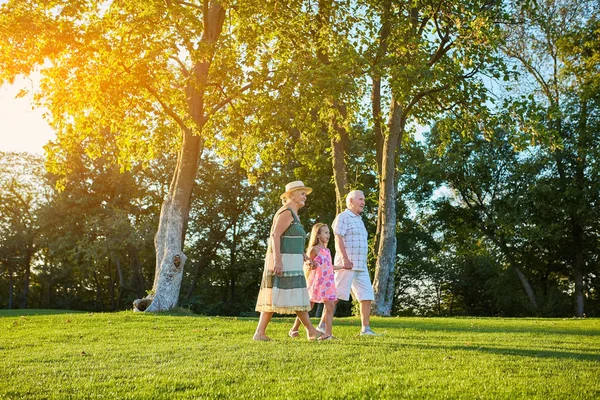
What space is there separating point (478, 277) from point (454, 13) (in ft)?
92.7

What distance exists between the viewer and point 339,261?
9945mm

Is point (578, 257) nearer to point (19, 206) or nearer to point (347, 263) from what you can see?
point (347, 263)

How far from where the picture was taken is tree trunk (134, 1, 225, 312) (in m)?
18.6

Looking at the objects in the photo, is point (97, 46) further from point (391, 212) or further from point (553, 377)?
point (553, 377)

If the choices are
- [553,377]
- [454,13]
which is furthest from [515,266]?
[553,377]

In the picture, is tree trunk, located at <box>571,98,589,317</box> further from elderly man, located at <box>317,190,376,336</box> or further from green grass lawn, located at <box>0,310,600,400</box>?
elderly man, located at <box>317,190,376,336</box>

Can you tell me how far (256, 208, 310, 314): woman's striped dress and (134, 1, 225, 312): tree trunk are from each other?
9958mm

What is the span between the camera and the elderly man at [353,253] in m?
9.92

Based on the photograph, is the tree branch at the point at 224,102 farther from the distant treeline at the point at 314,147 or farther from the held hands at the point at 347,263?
the held hands at the point at 347,263

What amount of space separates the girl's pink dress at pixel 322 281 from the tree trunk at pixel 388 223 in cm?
1041

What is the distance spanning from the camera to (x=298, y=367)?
21.6ft

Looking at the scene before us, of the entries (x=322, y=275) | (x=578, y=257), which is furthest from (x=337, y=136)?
(x=578, y=257)

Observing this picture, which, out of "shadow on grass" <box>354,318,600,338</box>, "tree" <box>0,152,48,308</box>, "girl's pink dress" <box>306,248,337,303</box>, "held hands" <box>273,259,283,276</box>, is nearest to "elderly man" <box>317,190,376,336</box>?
"girl's pink dress" <box>306,248,337,303</box>

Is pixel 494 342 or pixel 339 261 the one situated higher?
pixel 339 261
